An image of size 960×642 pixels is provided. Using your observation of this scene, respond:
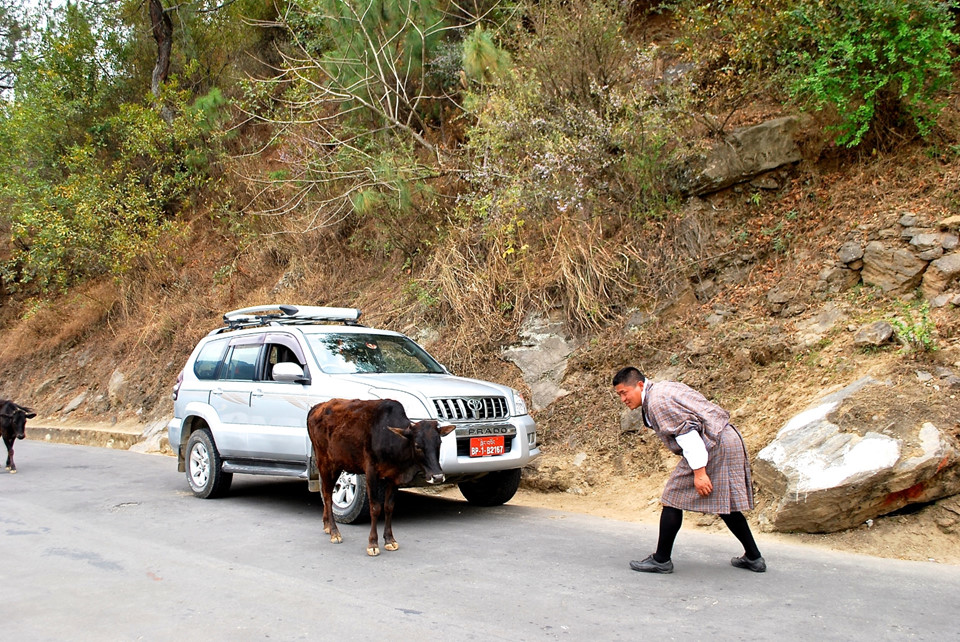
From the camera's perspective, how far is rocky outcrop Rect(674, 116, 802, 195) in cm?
1063

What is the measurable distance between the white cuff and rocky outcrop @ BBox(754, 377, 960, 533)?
188 cm

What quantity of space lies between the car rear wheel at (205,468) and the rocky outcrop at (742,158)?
7375 mm

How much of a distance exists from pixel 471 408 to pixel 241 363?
317 centimetres

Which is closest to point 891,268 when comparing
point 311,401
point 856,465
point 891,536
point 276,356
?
point 856,465

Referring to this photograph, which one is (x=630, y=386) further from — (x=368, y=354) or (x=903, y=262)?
(x=903, y=262)

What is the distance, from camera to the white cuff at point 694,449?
526cm

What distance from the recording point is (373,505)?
6336mm

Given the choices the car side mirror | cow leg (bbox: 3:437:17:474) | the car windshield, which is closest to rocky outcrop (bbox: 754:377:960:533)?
the car windshield

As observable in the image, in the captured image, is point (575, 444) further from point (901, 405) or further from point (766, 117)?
point (766, 117)

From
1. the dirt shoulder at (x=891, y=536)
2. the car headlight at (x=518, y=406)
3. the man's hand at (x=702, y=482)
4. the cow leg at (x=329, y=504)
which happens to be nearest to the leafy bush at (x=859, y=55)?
the dirt shoulder at (x=891, y=536)

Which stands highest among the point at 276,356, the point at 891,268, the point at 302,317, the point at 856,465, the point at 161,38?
the point at 161,38

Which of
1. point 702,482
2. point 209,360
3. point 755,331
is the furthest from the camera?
point 209,360

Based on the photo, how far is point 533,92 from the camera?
1195 centimetres

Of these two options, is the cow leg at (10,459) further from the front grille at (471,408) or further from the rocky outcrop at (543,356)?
the front grille at (471,408)
